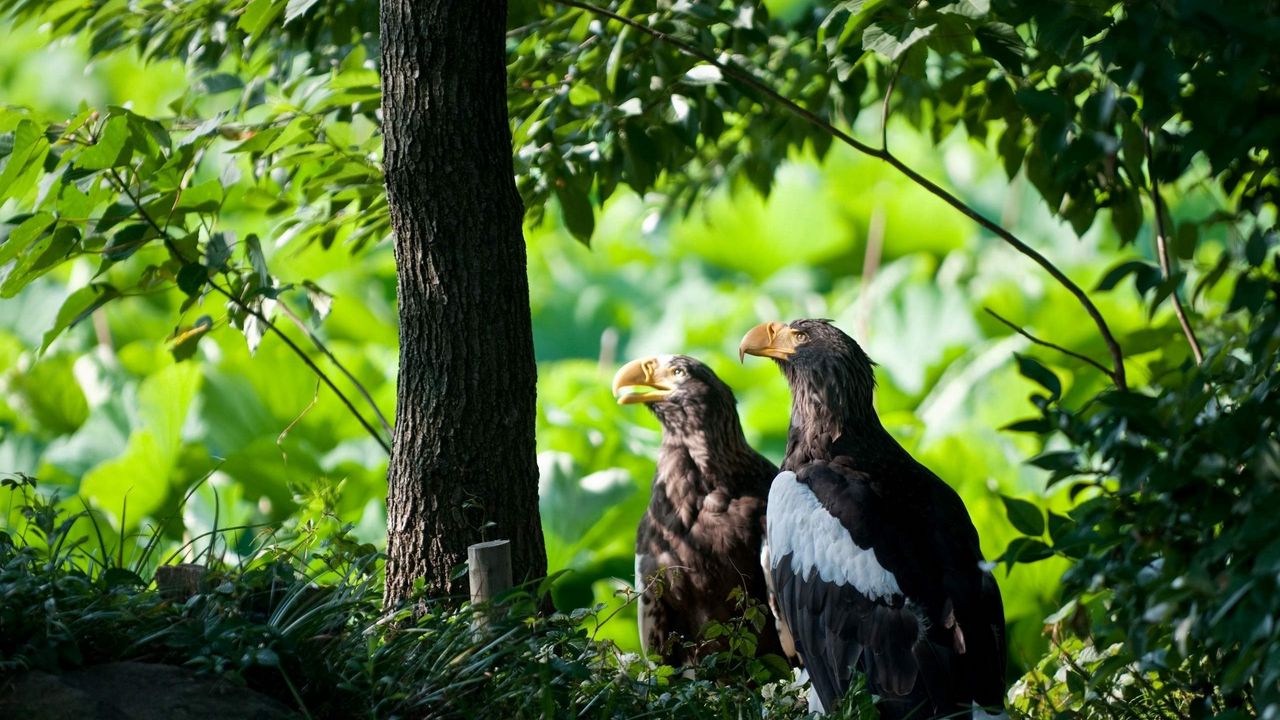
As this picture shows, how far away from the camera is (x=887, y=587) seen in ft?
8.97

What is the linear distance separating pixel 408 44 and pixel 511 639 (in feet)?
3.71

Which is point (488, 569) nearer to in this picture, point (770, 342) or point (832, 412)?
point (832, 412)

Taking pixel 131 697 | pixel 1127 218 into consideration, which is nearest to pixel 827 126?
pixel 1127 218

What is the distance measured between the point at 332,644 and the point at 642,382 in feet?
5.26

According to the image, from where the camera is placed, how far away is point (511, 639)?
2287mm

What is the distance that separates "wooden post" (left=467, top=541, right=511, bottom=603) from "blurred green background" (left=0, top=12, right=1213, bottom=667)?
0.54 m

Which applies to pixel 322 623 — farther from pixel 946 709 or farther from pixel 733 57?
pixel 733 57

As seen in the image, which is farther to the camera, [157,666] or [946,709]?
[946,709]

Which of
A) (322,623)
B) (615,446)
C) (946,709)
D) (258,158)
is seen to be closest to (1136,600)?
(946,709)

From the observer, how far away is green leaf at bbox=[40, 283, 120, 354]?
2.73 metres

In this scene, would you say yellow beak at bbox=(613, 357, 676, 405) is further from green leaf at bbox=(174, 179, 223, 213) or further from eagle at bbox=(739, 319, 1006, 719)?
green leaf at bbox=(174, 179, 223, 213)

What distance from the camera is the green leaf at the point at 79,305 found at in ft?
8.95

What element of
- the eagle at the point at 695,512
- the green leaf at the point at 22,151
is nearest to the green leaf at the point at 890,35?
the eagle at the point at 695,512

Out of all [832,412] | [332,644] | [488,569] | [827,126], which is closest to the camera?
[332,644]
